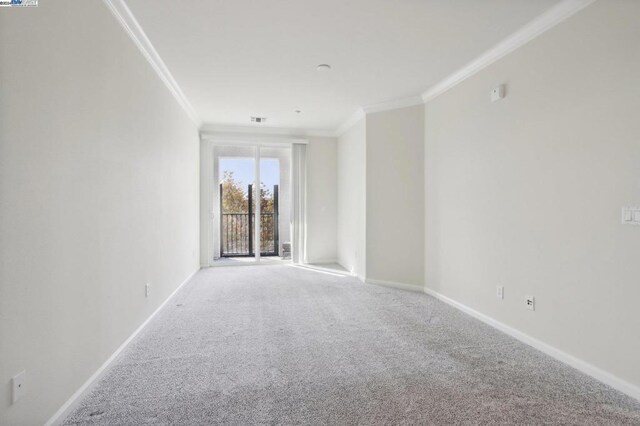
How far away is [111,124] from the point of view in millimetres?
2260

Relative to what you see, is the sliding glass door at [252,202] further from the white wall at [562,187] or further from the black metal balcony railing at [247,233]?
the white wall at [562,187]

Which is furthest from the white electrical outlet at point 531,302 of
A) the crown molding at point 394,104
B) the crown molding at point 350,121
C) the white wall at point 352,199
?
the crown molding at point 350,121

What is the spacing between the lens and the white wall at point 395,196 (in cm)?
436

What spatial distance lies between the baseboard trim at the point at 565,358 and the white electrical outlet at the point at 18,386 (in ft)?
10.5

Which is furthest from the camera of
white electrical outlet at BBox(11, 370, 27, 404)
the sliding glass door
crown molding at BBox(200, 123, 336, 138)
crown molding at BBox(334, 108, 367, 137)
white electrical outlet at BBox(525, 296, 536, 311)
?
the sliding glass door

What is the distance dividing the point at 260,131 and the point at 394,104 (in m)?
2.73

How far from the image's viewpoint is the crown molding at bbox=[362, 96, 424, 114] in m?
4.33

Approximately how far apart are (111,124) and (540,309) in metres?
3.50

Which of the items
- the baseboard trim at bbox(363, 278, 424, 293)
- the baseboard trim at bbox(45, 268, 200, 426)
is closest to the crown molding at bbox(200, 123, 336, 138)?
the baseboard trim at bbox(363, 278, 424, 293)

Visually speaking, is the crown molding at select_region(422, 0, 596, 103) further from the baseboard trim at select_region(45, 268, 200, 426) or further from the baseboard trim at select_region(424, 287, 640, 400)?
the baseboard trim at select_region(45, 268, 200, 426)

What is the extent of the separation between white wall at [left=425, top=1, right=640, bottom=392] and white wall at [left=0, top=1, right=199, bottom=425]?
320cm

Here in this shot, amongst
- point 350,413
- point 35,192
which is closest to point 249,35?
point 35,192

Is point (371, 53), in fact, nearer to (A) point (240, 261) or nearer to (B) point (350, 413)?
(B) point (350, 413)

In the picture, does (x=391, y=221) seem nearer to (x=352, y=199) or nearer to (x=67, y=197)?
(x=352, y=199)
